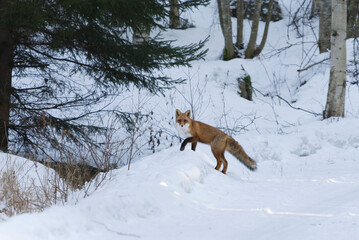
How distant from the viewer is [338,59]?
8844 mm

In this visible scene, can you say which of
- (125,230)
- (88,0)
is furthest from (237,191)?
(88,0)

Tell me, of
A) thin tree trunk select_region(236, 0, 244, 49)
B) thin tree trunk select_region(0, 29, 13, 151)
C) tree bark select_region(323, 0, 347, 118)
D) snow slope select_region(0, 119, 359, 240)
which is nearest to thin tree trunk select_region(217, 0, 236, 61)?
thin tree trunk select_region(236, 0, 244, 49)

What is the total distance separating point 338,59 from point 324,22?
6297mm

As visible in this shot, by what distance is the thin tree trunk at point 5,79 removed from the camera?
8250 millimetres

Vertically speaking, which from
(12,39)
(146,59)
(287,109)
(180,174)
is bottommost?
(287,109)

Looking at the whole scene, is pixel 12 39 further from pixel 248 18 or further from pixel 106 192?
pixel 248 18

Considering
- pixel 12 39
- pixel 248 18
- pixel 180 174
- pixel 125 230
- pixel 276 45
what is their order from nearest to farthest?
1. pixel 125 230
2. pixel 180 174
3. pixel 12 39
4. pixel 276 45
5. pixel 248 18

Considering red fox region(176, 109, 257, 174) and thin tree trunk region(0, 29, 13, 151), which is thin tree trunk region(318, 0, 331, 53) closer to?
red fox region(176, 109, 257, 174)

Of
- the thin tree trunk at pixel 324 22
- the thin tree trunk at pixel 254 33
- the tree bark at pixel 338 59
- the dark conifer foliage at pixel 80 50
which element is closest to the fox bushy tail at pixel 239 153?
the dark conifer foliage at pixel 80 50

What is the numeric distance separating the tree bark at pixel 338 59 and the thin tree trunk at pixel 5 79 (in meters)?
6.95

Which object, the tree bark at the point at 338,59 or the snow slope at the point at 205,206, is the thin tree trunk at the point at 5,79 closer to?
the snow slope at the point at 205,206

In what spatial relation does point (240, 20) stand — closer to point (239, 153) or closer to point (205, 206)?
point (239, 153)

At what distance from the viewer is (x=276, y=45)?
20.4m

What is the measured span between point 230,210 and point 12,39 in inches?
253
